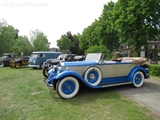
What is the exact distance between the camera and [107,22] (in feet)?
88.4

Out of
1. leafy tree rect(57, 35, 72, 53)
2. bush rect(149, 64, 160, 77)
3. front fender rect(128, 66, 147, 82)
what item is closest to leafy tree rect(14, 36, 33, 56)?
leafy tree rect(57, 35, 72, 53)

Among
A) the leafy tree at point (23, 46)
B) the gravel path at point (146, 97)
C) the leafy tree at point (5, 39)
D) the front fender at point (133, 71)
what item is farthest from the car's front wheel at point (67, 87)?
the leafy tree at point (23, 46)

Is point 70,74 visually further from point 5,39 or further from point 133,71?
point 5,39

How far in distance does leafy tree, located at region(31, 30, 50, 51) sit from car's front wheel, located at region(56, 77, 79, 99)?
35.4 meters

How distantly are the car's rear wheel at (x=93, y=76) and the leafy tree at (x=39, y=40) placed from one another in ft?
116

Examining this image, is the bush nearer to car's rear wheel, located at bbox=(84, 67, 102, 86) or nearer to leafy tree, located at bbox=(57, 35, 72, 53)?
car's rear wheel, located at bbox=(84, 67, 102, 86)

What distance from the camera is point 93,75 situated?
18.0 ft

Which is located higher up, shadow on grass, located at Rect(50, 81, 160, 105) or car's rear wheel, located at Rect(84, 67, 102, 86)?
car's rear wheel, located at Rect(84, 67, 102, 86)

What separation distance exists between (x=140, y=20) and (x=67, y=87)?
50.8 feet

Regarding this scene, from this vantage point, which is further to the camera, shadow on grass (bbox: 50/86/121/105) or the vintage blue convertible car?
the vintage blue convertible car

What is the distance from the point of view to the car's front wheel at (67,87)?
4840 millimetres

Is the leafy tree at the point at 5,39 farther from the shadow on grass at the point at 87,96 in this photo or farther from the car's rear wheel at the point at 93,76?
the car's rear wheel at the point at 93,76

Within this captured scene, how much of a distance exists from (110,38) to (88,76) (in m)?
23.7

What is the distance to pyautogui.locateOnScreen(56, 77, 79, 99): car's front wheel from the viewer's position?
191 inches
